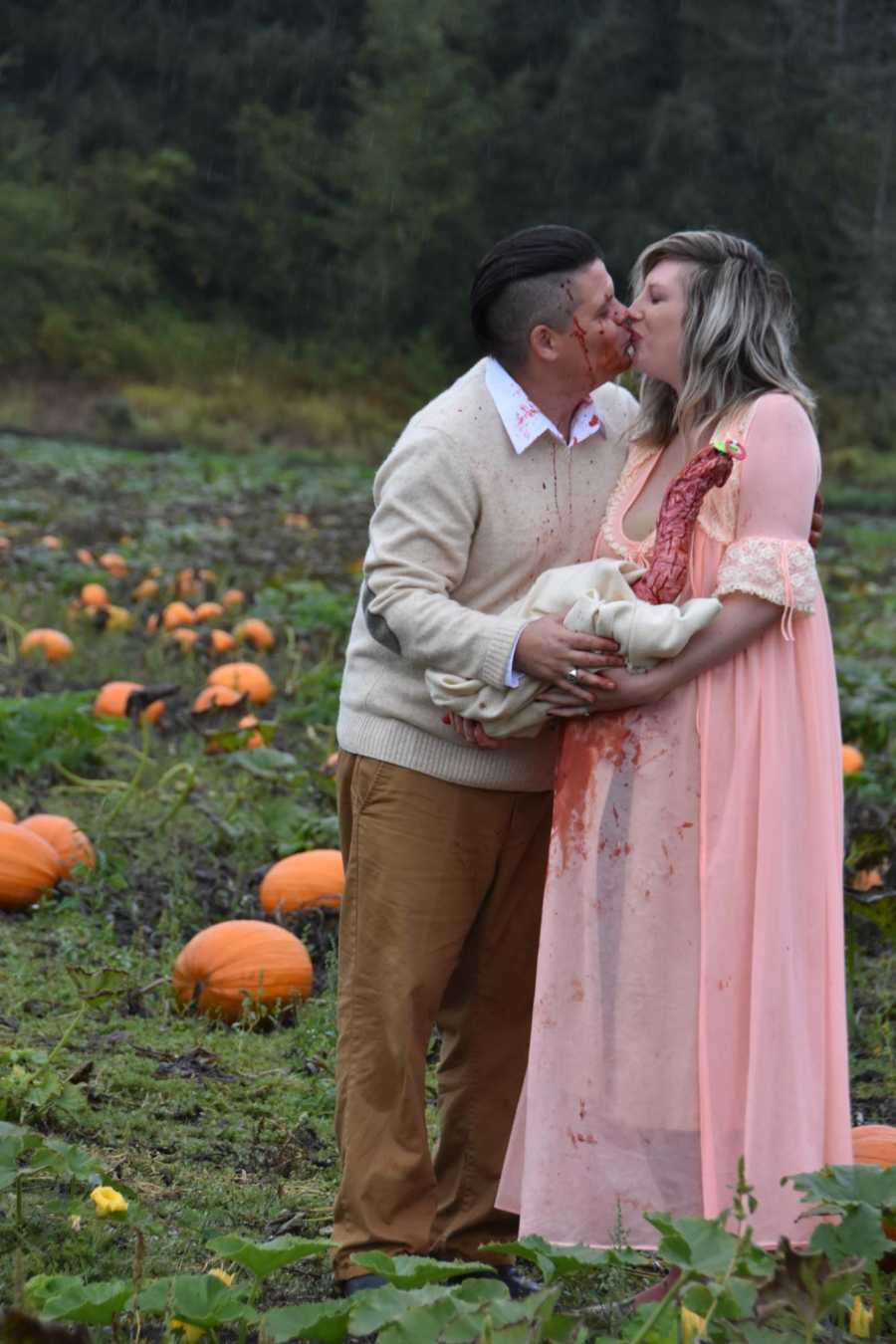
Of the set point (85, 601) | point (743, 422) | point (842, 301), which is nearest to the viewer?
point (743, 422)

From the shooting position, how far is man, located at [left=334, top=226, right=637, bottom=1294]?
116 inches

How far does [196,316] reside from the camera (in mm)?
41656

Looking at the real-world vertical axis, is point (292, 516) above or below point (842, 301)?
below

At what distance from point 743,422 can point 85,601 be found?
6601 mm

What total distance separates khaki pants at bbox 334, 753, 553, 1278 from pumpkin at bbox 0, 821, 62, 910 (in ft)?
6.92

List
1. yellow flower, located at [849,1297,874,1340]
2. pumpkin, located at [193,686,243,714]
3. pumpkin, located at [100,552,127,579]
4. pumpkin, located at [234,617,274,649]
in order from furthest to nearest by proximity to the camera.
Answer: pumpkin, located at [100,552,127,579] < pumpkin, located at [234,617,274,649] < pumpkin, located at [193,686,243,714] < yellow flower, located at [849,1297,874,1340]

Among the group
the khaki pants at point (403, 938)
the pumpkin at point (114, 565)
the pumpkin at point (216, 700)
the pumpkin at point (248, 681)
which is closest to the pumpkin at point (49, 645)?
the pumpkin at point (248, 681)

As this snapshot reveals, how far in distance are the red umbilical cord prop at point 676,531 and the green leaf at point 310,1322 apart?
118 centimetres

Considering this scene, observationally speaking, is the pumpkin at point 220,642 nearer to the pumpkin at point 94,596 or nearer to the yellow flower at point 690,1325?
the pumpkin at point 94,596

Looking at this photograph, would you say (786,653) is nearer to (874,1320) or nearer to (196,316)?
(874,1320)

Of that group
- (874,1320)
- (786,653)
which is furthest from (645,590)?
(874,1320)

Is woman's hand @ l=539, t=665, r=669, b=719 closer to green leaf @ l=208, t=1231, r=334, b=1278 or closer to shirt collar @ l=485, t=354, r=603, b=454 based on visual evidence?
shirt collar @ l=485, t=354, r=603, b=454

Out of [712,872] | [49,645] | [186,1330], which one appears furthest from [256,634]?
[186,1330]

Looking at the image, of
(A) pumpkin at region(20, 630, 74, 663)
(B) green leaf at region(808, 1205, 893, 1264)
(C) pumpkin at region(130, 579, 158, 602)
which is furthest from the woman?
(C) pumpkin at region(130, 579, 158, 602)
